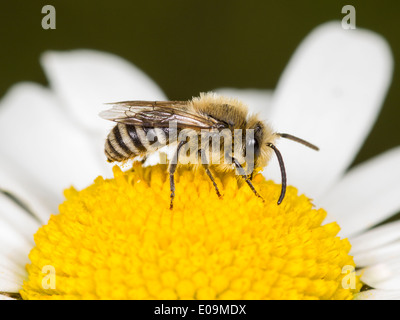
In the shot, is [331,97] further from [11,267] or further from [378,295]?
[11,267]

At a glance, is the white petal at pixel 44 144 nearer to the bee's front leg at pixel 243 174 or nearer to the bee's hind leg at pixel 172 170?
the bee's hind leg at pixel 172 170

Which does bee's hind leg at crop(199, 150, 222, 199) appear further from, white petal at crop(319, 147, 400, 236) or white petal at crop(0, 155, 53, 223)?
white petal at crop(0, 155, 53, 223)

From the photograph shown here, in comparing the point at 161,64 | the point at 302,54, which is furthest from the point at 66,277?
the point at 161,64

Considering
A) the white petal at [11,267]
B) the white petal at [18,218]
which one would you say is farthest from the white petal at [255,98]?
the white petal at [11,267]

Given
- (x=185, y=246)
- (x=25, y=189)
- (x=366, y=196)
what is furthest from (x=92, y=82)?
(x=185, y=246)

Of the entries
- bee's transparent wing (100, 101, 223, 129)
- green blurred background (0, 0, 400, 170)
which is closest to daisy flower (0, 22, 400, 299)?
bee's transparent wing (100, 101, 223, 129)

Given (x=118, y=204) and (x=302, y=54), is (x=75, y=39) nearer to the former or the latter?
(x=302, y=54)
